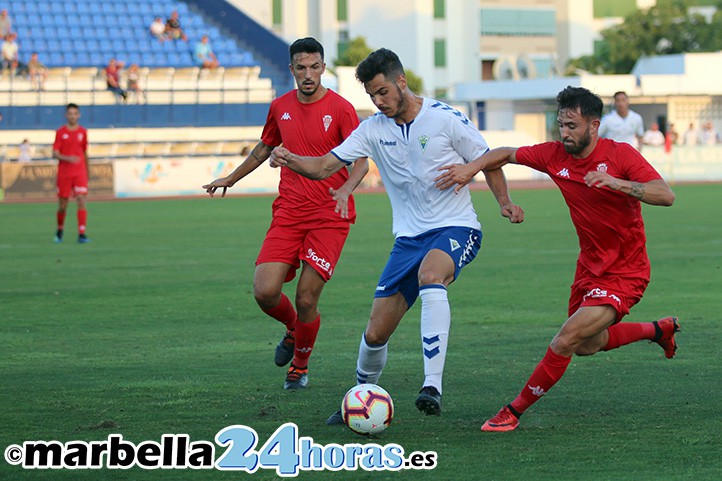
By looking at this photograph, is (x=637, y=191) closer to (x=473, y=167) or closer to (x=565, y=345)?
(x=565, y=345)

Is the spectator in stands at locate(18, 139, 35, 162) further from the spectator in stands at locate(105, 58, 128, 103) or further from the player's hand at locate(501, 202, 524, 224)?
the player's hand at locate(501, 202, 524, 224)

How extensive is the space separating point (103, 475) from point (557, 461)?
206 cm

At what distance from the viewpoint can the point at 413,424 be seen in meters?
6.82

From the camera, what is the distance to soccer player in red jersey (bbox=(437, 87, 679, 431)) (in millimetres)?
6617

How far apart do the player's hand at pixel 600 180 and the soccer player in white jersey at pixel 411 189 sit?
2.78 feet

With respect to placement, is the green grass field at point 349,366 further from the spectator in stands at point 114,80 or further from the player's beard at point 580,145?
the spectator in stands at point 114,80

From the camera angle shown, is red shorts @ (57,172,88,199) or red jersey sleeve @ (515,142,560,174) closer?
red jersey sleeve @ (515,142,560,174)

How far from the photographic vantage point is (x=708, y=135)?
1980 inches

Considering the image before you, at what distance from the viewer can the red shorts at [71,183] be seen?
70.4 feet

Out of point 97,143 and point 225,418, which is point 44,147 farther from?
point 225,418

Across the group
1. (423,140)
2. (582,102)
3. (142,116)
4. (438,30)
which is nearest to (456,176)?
(423,140)

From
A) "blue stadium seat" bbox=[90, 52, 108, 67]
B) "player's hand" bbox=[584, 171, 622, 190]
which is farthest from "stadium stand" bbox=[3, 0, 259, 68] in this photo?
"player's hand" bbox=[584, 171, 622, 190]


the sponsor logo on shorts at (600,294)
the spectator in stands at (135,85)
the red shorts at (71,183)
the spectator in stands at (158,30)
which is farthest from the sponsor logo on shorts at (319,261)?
the spectator in stands at (158,30)

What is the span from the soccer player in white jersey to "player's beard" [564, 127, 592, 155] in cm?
50
